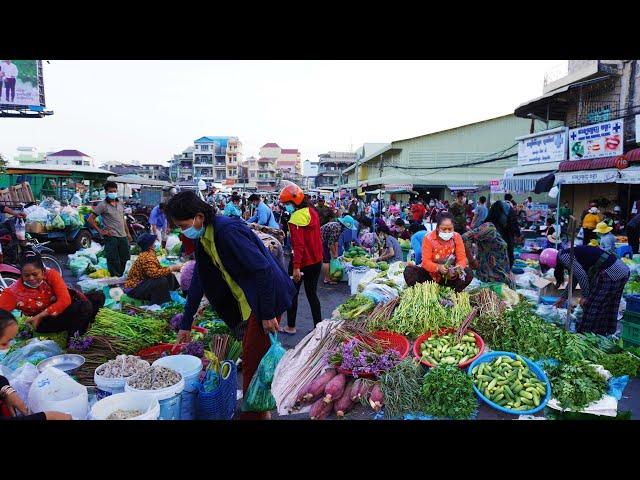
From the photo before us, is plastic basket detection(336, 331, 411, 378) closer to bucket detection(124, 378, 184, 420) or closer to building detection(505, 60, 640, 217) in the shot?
bucket detection(124, 378, 184, 420)

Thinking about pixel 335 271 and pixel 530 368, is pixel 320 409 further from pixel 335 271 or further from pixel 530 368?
pixel 335 271

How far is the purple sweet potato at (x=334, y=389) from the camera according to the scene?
12.1ft

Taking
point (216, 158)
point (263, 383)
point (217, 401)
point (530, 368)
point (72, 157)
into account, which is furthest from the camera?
point (216, 158)

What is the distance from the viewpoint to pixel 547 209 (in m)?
18.7

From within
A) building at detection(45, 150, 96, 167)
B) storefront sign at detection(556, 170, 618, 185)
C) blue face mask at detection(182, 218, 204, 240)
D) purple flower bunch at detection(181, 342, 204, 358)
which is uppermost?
building at detection(45, 150, 96, 167)

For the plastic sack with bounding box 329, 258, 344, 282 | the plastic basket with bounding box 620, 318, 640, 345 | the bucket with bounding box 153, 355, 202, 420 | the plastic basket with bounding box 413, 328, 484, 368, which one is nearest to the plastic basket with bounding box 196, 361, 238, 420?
the bucket with bounding box 153, 355, 202, 420

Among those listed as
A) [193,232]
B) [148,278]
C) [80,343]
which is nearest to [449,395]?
[193,232]

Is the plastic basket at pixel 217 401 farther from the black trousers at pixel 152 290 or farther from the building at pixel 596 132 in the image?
the building at pixel 596 132

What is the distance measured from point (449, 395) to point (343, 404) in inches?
34.3

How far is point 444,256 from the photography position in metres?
5.58

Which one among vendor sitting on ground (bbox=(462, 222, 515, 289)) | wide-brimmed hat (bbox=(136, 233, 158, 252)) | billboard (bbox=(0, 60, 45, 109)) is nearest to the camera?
wide-brimmed hat (bbox=(136, 233, 158, 252))

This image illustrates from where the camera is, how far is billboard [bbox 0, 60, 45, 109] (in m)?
19.9

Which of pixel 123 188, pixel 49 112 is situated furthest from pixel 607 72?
pixel 123 188

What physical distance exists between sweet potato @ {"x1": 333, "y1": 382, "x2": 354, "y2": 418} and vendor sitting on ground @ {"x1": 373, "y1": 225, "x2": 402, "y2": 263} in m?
5.24
